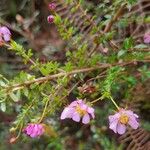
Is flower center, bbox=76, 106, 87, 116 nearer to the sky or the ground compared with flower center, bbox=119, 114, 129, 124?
nearer to the sky

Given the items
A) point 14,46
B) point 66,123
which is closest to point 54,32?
point 66,123

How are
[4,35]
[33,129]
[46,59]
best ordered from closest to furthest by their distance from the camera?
[33,129]
[4,35]
[46,59]

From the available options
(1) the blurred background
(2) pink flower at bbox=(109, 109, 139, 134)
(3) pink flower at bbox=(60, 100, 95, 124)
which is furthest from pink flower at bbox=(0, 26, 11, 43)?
(1) the blurred background

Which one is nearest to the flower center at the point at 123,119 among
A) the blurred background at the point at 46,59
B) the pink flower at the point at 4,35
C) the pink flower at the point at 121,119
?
the pink flower at the point at 121,119

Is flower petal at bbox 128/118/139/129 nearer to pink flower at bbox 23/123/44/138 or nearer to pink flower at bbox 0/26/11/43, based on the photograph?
pink flower at bbox 23/123/44/138

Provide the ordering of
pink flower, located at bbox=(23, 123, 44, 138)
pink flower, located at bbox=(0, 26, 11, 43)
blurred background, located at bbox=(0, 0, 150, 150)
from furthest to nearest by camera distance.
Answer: blurred background, located at bbox=(0, 0, 150, 150) < pink flower, located at bbox=(0, 26, 11, 43) < pink flower, located at bbox=(23, 123, 44, 138)

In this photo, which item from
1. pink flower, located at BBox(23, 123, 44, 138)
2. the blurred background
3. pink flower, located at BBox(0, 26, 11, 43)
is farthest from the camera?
the blurred background

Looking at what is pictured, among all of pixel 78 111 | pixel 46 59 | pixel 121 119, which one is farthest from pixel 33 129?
pixel 46 59

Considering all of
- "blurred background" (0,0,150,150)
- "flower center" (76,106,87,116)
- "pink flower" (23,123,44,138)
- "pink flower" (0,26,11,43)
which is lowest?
"pink flower" (23,123,44,138)

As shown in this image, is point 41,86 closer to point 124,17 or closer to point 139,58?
point 139,58

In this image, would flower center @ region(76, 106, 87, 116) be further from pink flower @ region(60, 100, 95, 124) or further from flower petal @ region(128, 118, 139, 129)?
flower petal @ region(128, 118, 139, 129)

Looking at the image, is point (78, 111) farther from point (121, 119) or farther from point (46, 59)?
point (46, 59)

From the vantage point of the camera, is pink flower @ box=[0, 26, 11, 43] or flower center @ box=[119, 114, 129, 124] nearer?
flower center @ box=[119, 114, 129, 124]
